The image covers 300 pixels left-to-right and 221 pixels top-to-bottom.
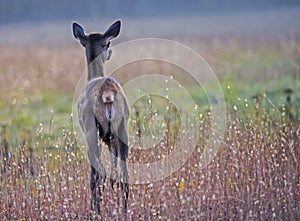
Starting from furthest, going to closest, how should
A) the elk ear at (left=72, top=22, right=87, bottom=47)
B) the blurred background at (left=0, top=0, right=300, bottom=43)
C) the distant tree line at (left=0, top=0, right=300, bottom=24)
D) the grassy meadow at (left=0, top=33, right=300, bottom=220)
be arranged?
the distant tree line at (left=0, top=0, right=300, bottom=24) < the blurred background at (left=0, top=0, right=300, bottom=43) < the elk ear at (left=72, top=22, right=87, bottom=47) < the grassy meadow at (left=0, top=33, right=300, bottom=220)

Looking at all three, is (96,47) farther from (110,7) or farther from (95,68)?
(110,7)

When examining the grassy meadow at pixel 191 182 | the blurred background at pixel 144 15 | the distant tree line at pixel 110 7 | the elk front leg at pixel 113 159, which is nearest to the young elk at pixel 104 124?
the elk front leg at pixel 113 159

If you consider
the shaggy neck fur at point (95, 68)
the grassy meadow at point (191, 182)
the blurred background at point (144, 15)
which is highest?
the blurred background at point (144, 15)

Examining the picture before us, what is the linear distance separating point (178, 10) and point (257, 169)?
46180 millimetres

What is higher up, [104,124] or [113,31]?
[113,31]

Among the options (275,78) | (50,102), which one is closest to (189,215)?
(50,102)

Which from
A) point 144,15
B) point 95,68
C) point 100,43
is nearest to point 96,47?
point 100,43

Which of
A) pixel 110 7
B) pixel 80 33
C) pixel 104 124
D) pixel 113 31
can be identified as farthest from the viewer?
pixel 110 7

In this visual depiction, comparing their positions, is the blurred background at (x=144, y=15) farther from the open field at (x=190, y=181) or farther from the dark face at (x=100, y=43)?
the open field at (x=190, y=181)

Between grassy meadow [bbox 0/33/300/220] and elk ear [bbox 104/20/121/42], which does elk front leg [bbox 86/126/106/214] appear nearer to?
grassy meadow [bbox 0/33/300/220]

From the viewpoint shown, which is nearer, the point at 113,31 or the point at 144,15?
the point at 113,31

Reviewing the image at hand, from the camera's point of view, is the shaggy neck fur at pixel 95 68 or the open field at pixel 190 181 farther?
the shaggy neck fur at pixel 95 68

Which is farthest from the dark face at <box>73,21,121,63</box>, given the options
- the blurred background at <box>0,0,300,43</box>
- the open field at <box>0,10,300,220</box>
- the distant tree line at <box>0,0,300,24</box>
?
the distant tree line at <box>0,0,300,24</box>

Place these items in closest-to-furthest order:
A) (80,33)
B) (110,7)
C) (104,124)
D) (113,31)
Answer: (104,124) → (113,31) → (80,33) → (110,7)
